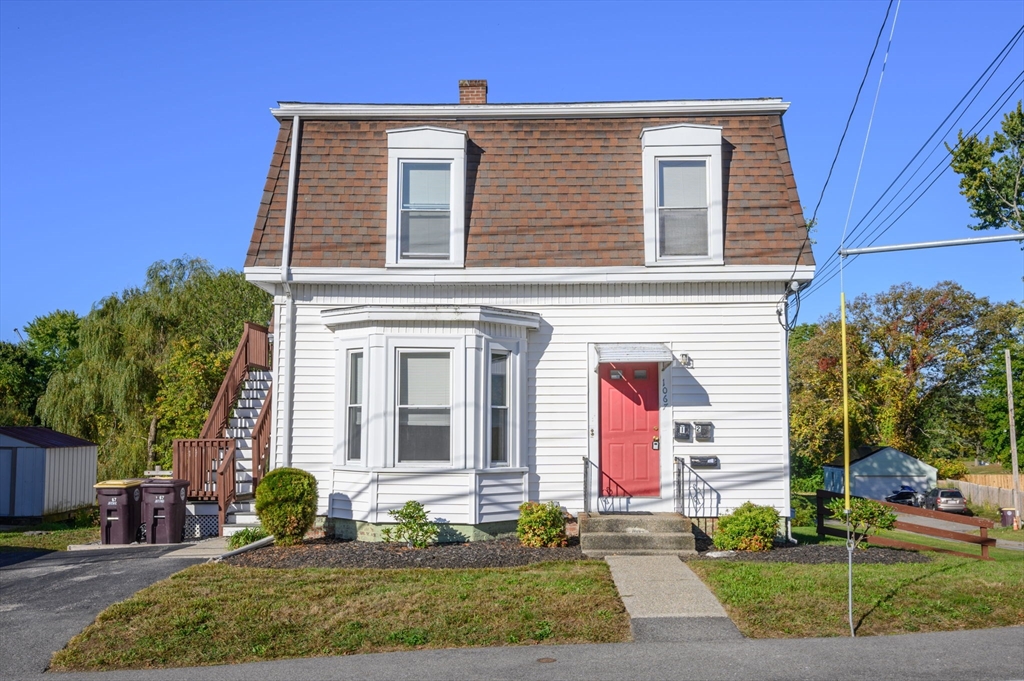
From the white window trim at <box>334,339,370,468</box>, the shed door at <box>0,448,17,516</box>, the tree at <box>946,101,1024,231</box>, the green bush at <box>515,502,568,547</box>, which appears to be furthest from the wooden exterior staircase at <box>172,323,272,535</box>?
the tree at <box>946,101,1024,231</box>

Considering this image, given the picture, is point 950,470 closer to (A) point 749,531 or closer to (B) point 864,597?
(A) point 749,531

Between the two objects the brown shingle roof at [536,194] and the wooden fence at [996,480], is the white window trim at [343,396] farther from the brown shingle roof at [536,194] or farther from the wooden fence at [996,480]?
the wooden fence at [996,480]

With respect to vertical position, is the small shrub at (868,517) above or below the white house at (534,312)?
below

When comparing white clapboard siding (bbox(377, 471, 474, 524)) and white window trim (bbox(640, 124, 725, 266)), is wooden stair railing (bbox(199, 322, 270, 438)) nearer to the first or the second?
white clapboard siding (bbox(377, 471, 474, 524))

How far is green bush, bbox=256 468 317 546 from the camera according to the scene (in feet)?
39.2

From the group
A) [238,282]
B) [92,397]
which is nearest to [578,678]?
[92,397]

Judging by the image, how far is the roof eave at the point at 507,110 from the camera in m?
14.1

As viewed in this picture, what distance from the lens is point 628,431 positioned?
13422 mm

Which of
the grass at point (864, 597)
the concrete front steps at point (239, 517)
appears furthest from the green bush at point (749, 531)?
the concrete front steps at point (239, 517)

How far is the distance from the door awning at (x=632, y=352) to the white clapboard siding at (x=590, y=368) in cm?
33

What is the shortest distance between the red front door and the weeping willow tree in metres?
14.6

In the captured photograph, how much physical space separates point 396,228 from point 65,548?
24.5ft

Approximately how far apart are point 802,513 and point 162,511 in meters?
15.4

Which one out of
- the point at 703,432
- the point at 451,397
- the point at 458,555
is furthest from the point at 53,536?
the point at 703,432
